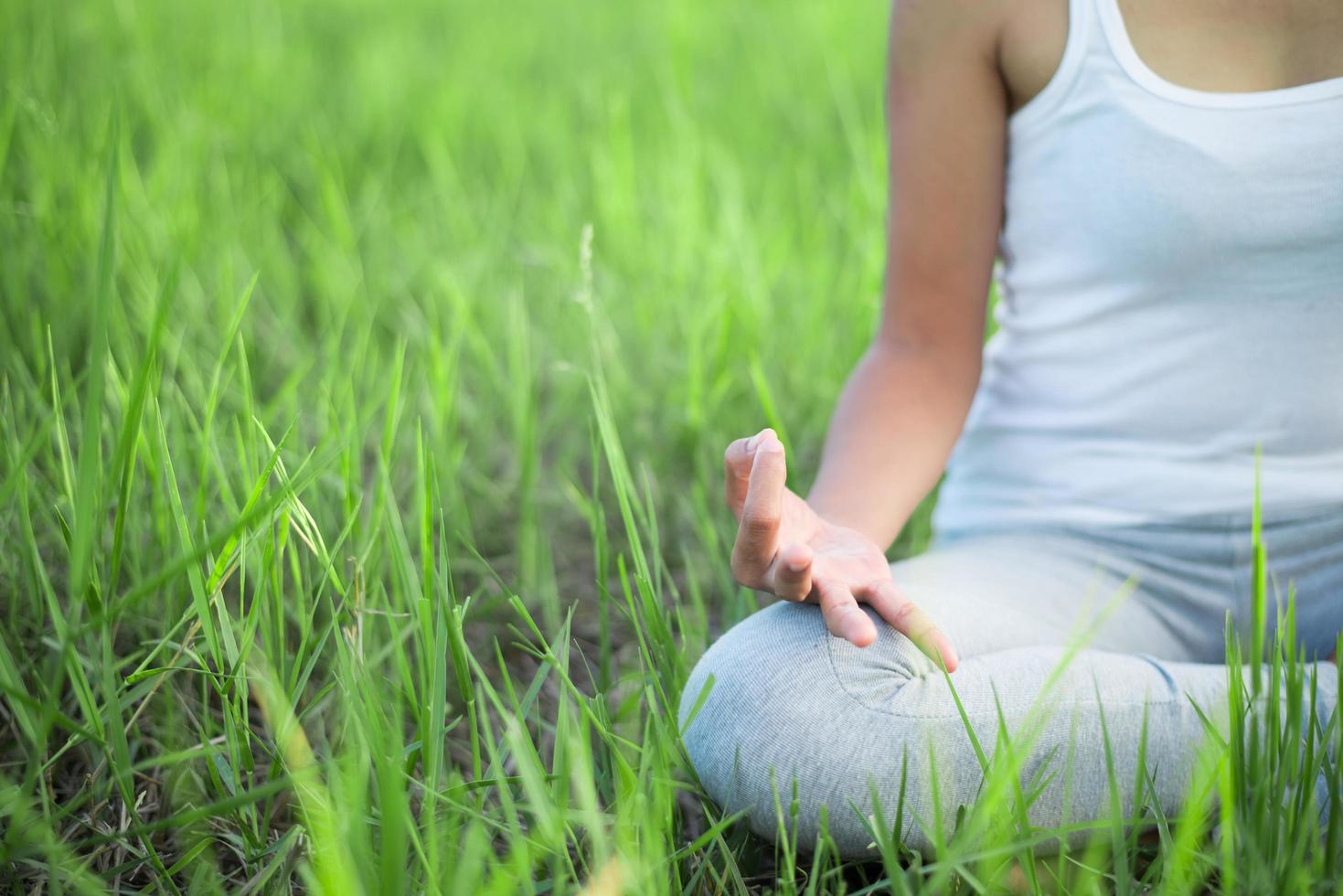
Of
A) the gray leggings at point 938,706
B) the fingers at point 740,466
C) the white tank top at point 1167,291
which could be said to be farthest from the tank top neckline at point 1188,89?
the fingers at point 740,466

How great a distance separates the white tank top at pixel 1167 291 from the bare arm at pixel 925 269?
0.05 metres

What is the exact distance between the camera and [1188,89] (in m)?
0.94

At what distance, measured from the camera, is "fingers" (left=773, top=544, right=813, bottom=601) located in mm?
764

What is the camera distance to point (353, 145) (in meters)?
2.54

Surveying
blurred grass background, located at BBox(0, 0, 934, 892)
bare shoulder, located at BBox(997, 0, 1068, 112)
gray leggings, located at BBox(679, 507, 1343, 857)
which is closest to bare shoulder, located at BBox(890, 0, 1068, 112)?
Answer: bare shoulder, located at BBox(997, 0, 1068, 112)

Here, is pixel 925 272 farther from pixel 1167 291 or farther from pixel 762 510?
pixel 762 510

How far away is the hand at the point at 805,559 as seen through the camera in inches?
29.3

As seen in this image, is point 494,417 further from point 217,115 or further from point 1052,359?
point 217,115

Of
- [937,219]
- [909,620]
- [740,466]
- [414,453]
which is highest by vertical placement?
[937,219]

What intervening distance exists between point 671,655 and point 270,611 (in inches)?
14.5

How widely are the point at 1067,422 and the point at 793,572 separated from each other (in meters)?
0.42

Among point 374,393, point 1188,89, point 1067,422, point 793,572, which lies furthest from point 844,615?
point 374,393

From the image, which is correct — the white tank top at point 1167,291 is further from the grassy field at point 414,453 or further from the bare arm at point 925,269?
the grassy field at point 414,453

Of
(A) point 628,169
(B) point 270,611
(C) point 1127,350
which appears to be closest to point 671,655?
(B) point 270,611
